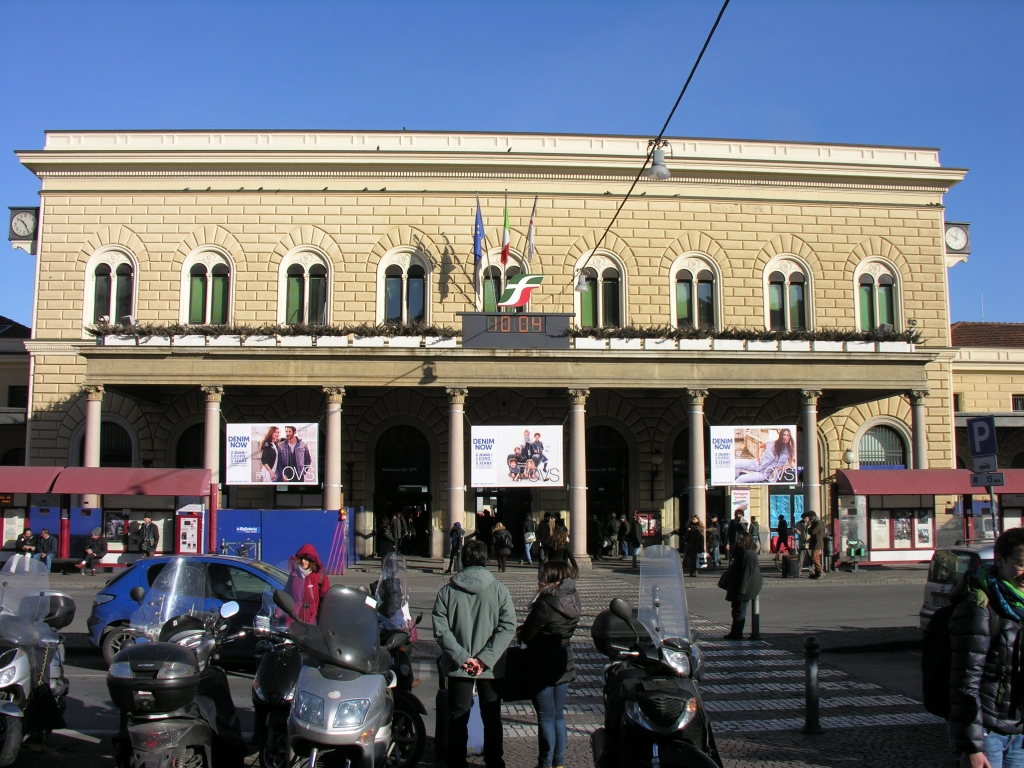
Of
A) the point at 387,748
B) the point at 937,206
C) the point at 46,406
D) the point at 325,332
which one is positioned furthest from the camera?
the point at 937,206

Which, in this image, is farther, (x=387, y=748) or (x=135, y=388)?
(x=135, y=388)

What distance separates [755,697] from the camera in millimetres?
10352

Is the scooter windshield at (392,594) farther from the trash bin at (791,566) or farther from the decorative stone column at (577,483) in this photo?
the trash bin at (791,566)

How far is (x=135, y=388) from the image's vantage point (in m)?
28.6

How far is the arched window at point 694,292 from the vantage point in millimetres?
31250

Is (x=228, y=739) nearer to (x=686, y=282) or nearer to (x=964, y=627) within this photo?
(x=964, y=627)

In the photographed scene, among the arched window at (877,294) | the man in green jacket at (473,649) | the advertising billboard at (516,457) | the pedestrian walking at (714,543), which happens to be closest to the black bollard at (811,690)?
the man in green jacket at (473,649)

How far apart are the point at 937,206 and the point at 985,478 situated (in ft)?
67.7

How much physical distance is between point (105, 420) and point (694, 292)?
2068 centimetres

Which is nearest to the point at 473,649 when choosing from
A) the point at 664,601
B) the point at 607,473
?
the point at 664,601

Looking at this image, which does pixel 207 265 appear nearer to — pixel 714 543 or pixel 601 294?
pixel 601 294

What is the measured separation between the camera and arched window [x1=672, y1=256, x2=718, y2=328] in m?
31.2

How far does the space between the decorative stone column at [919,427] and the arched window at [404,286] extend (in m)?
16.3

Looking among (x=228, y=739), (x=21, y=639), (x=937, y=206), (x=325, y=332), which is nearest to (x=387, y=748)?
(x=228, y=739)
